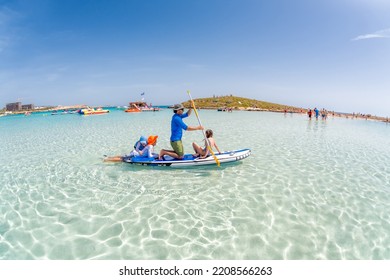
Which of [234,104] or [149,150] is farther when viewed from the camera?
[234,104]

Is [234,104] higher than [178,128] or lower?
higher

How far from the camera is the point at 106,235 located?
5.45 metres

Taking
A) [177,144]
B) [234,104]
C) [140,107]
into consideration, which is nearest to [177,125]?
[177,144]

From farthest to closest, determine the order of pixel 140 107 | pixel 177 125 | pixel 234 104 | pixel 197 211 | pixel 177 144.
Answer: pixel 234 104 < pixel 140 107 < pixel 177 144 < pixel 177 125 < pixel 197 211

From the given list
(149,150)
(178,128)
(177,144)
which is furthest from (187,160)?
(149,150)

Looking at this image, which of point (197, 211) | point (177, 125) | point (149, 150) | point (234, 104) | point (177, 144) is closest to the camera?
point (197, 211)

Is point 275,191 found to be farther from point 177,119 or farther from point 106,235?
point 106,235

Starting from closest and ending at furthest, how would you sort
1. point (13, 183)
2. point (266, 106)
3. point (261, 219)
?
point (261, 219) < point (13, 183) < point (266, 106)

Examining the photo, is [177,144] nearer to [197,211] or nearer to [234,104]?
[197,211]

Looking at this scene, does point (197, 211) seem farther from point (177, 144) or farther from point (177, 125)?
point (177, 125)

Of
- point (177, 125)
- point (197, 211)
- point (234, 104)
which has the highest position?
point (234, 104)

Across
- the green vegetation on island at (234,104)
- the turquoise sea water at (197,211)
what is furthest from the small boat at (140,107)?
the turquoise sea water at (197,211)

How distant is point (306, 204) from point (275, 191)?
3.81 feet
